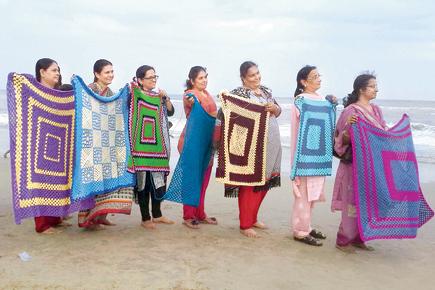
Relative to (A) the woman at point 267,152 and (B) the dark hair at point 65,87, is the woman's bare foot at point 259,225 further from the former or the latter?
(B) the dark hair at point 65,87

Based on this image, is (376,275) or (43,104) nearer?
(376,275)

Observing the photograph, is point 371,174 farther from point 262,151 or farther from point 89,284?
point 89,284

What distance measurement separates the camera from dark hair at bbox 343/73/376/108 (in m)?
4.02

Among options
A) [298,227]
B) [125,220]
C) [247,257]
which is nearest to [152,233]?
[125,220]

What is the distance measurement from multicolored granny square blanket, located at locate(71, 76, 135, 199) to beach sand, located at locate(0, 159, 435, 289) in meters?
0.50

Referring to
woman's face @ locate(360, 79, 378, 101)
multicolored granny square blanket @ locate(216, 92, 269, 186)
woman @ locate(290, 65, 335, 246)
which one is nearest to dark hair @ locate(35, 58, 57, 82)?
multicolored granny square blanket @ locate(216, 92, 269, 186)

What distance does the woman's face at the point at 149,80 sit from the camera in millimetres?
4539

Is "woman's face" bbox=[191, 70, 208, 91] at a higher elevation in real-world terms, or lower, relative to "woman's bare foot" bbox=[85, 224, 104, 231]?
higher

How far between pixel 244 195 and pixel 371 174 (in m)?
1.18

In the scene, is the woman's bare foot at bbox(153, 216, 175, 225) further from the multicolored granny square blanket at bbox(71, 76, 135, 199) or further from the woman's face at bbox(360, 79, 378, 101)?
the woman's face at bbox(360, 79, 378, 101)

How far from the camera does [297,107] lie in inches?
163

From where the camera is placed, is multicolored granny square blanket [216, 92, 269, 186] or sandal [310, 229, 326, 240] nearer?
multicolored granny square blanket [216, 92, 269, 186]

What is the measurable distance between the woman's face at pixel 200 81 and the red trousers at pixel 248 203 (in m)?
1.04

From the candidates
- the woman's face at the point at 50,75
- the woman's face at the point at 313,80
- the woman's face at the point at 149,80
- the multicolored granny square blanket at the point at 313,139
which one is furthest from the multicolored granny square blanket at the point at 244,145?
the woman's face at the point at 50,75
